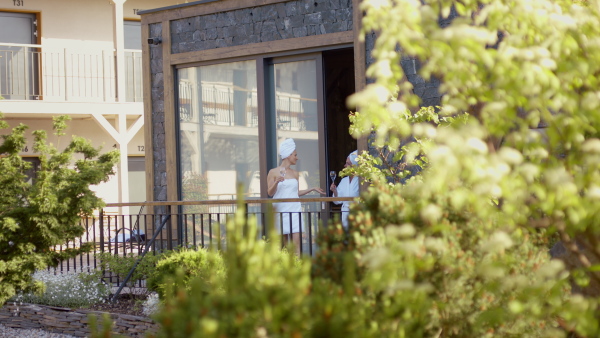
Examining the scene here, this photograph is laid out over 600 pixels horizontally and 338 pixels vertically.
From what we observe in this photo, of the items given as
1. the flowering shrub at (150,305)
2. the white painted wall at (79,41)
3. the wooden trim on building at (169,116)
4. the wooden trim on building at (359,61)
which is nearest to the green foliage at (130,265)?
the flowering shrub at (150,305)

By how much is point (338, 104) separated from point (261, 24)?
197 cm

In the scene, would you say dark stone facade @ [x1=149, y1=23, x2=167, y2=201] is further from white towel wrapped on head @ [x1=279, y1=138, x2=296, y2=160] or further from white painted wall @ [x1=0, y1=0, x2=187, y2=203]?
white painted wall @ [x1=0, y1=0, x2=187, y2=203]

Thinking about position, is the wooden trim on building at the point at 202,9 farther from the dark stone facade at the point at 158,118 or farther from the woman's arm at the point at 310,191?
the woman's arm at the point at 310,191

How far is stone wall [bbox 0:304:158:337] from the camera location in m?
7.68

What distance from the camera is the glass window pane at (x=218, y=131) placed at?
1057 centimetres

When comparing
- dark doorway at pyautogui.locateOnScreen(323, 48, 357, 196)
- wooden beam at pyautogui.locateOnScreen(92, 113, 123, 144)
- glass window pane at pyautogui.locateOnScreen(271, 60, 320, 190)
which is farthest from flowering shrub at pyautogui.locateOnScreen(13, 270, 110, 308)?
wooden beam at pyautogui.locateOnScreen(92, 113, 123, 144)

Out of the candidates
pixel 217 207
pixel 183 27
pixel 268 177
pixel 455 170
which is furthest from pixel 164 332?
pixel 183 27

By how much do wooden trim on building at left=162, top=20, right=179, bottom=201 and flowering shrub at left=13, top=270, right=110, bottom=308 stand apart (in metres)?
2.14

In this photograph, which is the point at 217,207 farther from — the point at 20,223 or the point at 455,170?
the point at 455,170

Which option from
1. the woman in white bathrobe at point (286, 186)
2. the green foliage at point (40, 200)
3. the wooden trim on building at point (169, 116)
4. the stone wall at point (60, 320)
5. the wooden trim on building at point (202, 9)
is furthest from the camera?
the wooden trim on building at point (169, 116)

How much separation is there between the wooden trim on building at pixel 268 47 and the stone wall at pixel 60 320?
407 centimetres

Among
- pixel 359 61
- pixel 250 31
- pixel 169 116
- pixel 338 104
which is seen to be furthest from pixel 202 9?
pixel 359 61

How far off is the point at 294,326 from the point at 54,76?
1616 centimetres

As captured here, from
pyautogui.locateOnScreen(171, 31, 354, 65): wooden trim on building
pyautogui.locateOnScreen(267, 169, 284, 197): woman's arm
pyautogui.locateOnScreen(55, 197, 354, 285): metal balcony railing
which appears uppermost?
pyautogui.locateOnScreen(171, 31, 354, 65): wooden trim on building
